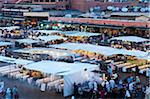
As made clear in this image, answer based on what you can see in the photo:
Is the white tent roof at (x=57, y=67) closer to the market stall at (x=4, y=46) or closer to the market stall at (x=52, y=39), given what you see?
the market stall at (x=4, y=46)

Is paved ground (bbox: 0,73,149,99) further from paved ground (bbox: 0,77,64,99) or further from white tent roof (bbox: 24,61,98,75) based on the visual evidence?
white tent roof (bbox: 24,61,98,75)

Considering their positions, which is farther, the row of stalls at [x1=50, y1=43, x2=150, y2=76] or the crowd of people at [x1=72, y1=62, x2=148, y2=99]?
the row of stalls at [x1=50, y1=43, x2=150, y2=76]

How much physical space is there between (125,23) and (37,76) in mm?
12099

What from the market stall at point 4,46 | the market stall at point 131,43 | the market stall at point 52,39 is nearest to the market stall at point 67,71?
the market stall at point 4,46

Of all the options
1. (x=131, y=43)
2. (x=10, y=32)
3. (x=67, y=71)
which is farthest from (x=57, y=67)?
(x=10, y=32)

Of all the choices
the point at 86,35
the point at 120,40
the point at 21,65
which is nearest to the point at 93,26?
the point at 86,35

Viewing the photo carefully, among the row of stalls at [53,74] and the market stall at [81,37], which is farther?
the market stall at [81,37]

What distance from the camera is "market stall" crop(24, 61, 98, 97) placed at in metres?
12.0

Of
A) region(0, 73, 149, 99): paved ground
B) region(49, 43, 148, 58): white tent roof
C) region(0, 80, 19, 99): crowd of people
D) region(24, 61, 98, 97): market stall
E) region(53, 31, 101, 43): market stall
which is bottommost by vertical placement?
region(53, 31, 101, 43): market stall

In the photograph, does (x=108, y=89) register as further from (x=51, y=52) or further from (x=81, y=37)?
(x=81, y=37)

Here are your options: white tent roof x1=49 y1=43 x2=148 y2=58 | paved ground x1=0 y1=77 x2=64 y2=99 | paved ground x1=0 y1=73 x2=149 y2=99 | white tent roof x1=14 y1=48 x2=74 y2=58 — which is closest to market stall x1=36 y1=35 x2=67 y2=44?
white tent roof x1=49 y1=43 x2=148 y2=58

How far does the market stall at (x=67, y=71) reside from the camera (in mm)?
12019

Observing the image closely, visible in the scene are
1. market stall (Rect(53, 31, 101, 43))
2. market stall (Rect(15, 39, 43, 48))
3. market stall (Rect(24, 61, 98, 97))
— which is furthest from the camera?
market stall (Rect(53, 31, 101, 43))

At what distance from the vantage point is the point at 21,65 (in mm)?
14484
